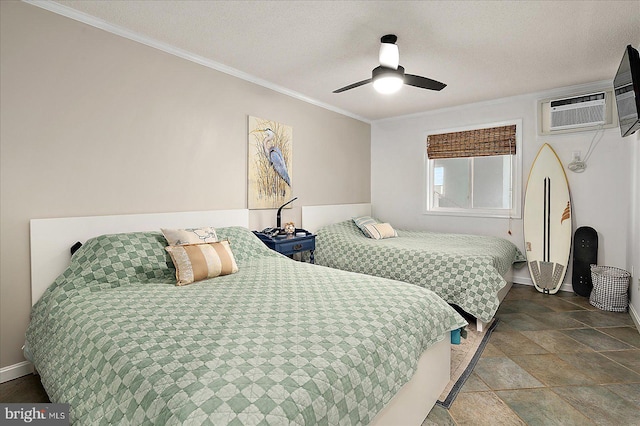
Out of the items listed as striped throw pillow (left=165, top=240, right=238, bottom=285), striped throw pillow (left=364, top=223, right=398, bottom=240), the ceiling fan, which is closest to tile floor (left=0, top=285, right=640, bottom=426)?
striped throw pillow (left=165, top=240, right=238, bottom=285)

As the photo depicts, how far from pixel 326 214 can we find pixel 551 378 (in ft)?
9.63

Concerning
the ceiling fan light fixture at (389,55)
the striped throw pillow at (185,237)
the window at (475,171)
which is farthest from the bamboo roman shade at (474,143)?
the striped throw pillow at (185,237)

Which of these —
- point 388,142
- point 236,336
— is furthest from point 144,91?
point 388,142

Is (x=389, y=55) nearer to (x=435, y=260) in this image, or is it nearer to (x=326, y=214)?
(x=435, y=260)

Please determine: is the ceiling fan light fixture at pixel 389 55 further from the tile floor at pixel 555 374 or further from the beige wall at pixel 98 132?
the tile floor at pixel 555 374

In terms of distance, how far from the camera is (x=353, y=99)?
4.28 m

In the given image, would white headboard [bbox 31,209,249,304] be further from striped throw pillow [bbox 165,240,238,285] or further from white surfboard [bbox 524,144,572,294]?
white surfboard [bbox 524,144,572,294]

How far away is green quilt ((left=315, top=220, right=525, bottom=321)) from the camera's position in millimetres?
2834

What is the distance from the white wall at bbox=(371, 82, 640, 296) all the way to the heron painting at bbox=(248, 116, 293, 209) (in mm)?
1973

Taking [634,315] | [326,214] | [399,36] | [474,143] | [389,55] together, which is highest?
[399,36]

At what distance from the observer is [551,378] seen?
2.16 metres

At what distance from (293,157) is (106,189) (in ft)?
6.76

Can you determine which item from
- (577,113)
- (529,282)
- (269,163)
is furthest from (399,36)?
(529,282)

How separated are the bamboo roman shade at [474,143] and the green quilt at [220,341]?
126 inches
